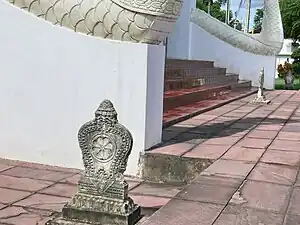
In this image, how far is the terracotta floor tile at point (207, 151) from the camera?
152 inches

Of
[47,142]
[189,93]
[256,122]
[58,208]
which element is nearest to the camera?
[58,208]

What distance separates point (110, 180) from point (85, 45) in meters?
1.67

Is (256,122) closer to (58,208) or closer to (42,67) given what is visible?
(42,67)

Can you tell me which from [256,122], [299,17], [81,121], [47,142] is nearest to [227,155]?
[81,121]

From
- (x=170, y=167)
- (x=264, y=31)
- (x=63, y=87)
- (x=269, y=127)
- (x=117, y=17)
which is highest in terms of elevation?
(x=264, y=31)

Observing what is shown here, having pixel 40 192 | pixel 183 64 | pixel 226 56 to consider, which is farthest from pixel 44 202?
pixel 226 56

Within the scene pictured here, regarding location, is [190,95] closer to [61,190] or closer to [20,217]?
[61,190]

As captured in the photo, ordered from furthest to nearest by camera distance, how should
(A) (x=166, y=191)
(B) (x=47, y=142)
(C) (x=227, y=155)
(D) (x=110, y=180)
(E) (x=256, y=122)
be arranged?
(E) (x=256, y=122), (B) (x=47, y=142), (C) (x=227, y=155), (A) (x=166, y=191), (D) (x=110, y=180)

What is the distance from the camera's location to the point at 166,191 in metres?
3.67

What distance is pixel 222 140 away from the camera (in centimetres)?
458

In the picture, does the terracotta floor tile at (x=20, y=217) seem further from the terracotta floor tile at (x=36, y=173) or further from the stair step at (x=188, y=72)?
the stair step at (x=188, y=72)

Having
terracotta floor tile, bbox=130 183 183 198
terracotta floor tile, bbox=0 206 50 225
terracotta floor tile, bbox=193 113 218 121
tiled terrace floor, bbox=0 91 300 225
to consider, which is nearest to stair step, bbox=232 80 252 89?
terracotta floor tile, bbox=193 113 218 121

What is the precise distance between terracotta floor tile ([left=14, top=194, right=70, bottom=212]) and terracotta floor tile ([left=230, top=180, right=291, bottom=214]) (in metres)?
1.15

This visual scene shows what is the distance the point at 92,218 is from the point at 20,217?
0.63 meters
